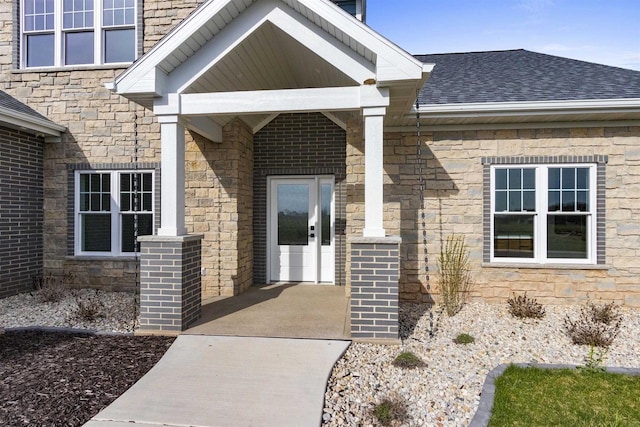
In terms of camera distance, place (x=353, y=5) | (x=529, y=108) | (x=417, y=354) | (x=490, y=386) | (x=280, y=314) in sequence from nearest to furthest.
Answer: (x=490, y=386), (x=417, y=354), (x=280, y=314), (x=529, y=108), (x=353, y=5)

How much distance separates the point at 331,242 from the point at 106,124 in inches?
220

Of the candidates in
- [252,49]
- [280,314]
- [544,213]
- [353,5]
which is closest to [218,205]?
[280,314]

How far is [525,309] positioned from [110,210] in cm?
831

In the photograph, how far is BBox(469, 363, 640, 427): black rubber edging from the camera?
10.3ft

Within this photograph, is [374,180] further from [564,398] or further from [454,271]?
[564,398]

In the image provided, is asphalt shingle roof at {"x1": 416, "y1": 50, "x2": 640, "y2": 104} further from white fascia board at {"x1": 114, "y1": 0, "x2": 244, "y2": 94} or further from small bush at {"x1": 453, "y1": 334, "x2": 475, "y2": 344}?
small bush at {"x1": 453, "y1": 334, "x2": 475, "y2": 344}

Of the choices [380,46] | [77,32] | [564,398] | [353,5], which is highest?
[353,5]

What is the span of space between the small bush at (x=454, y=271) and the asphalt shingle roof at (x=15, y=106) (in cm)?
849

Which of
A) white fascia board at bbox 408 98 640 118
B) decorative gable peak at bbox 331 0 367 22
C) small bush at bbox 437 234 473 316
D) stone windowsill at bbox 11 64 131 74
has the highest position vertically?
decorative gable peak at bbox 331 0 367 22

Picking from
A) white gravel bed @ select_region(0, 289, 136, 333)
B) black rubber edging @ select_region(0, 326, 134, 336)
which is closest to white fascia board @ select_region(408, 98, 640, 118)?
black rubber edging @ select_region(0, 326, 134, 336)

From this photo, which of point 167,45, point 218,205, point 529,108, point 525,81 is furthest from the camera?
point 218,205

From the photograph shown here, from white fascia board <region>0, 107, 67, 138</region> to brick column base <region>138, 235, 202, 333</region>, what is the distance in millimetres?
4209

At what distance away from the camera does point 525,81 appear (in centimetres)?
714

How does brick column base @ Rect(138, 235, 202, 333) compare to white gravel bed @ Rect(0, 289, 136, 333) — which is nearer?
brick column base @ Rect(138, 235, 202, 333)
